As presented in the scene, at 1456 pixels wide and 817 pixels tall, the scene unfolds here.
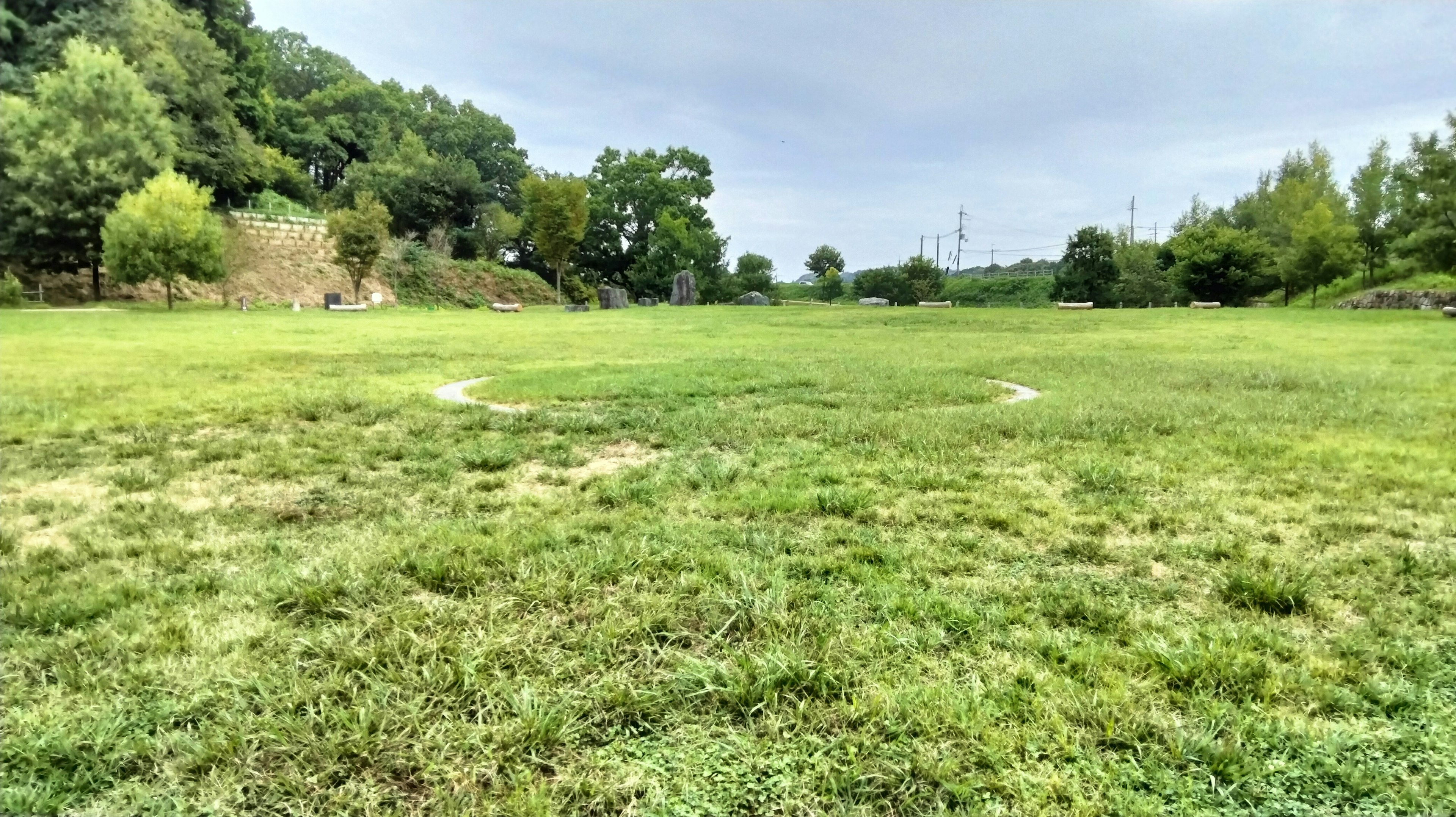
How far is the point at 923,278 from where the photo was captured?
42.5 m

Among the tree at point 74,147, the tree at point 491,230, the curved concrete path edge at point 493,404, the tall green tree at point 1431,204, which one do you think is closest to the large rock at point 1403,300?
the tall green tree at point 1431,204

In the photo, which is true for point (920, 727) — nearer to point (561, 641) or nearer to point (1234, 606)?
point (561, 641)

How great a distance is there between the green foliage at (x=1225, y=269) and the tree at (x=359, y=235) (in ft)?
131

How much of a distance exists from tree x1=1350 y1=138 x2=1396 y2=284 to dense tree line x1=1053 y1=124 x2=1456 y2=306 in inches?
1.9

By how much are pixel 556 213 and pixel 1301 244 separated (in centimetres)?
3511

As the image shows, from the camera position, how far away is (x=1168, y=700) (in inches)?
73.2

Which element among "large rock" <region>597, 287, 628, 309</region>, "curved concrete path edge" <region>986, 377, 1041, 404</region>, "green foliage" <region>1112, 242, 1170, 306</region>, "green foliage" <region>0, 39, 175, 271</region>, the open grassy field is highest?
"green foliage" <region>1112, 242, 1170, 306</region>

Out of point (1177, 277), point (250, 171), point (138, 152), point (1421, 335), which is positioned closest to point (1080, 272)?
point (1177, 277)

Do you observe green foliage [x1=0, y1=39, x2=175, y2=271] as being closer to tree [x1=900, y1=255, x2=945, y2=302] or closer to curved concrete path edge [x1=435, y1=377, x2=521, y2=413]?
curved concrete path edge [x1=435, y1=377, x2=521, y2=413]

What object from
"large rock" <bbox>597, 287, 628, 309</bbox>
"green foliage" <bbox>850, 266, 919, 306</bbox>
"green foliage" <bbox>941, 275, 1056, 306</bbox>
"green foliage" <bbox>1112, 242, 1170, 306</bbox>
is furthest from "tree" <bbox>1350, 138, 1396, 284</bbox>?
"large rock" <bbox>597, 287, 628, 309</bbox>

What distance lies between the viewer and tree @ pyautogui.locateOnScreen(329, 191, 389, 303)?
29.5 metres

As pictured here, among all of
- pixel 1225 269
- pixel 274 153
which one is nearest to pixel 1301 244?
pixel 1225 269

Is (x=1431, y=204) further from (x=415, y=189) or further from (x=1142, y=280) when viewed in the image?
(x=415, y=189)

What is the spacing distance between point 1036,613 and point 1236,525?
1600mm
